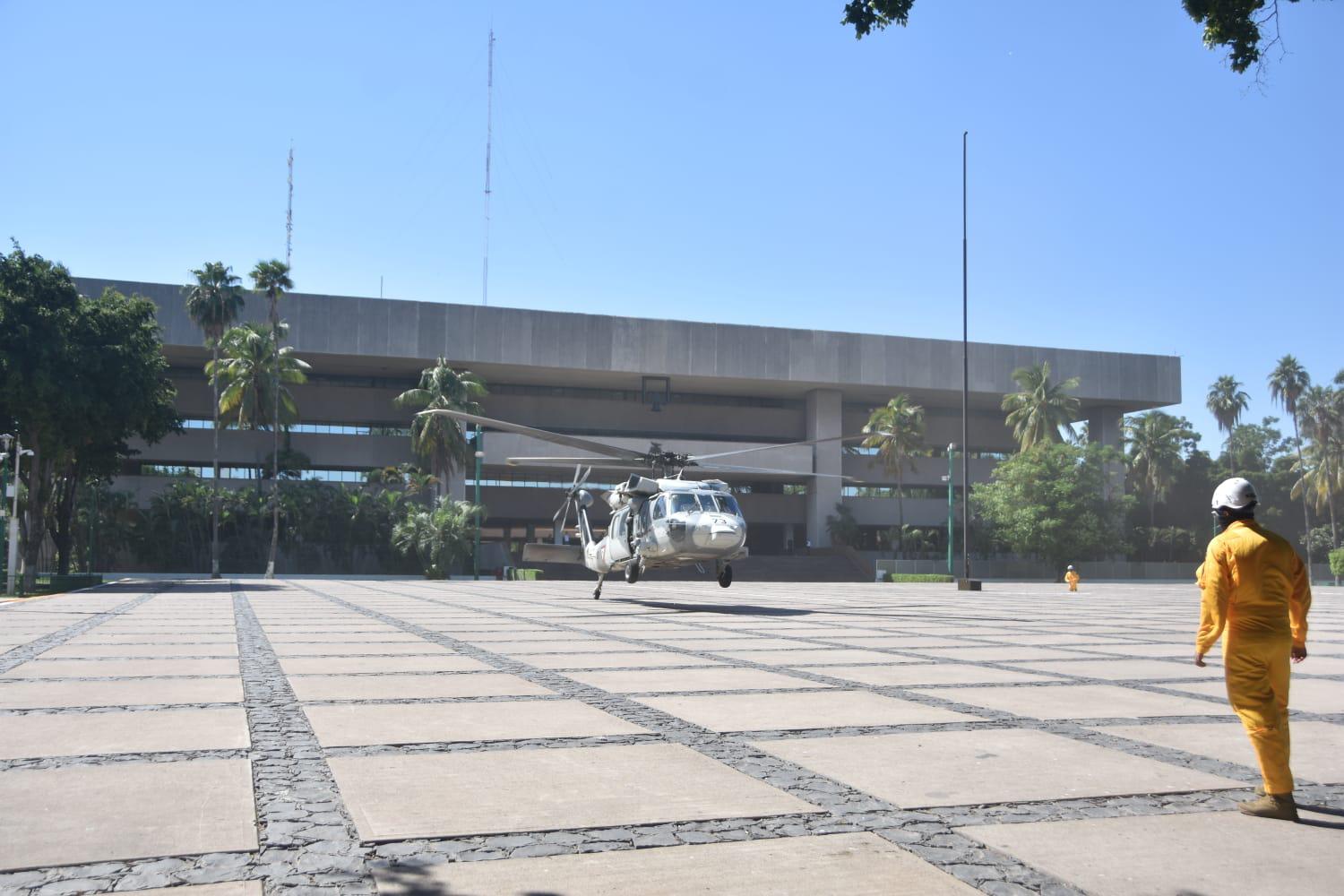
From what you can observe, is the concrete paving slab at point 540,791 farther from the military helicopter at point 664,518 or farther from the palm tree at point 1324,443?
the palm tree at point 1324,443

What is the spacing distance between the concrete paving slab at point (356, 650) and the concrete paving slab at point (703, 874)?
7.72 meters

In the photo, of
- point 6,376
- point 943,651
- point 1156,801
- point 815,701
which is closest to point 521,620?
point 943,651

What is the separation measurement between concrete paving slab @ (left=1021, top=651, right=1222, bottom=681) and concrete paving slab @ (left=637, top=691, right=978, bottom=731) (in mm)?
2786

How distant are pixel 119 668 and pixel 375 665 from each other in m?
2.26

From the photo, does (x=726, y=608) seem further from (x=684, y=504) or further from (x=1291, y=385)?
(x=1291, y=385)

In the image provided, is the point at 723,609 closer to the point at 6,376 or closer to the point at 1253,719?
the point at 1253,719

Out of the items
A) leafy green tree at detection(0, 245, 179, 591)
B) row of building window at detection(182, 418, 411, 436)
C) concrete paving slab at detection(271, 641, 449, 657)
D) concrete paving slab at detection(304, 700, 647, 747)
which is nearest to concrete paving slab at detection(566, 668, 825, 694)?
concrete paving slab at detection(304, 700, 647, 747)

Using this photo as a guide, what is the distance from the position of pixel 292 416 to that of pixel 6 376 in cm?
2810

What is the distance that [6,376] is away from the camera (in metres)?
31.7

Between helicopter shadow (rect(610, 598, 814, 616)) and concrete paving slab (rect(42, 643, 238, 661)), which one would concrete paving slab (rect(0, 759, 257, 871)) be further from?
helicopter shadow (rect(610, 598, 814, 616))

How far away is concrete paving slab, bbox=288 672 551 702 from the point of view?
828 centimetres

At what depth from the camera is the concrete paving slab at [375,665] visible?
993 centimetres

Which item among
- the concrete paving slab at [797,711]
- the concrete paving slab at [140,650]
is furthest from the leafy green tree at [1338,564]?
the concrete paving slab at [140,650]

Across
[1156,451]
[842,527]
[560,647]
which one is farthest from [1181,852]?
[1156,451]
